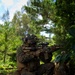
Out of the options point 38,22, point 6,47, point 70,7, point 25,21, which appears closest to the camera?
point 70,7

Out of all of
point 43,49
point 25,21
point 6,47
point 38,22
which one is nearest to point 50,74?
point 43,49

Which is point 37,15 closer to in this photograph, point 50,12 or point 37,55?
point 50,12

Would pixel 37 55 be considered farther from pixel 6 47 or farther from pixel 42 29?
pixel 6 47

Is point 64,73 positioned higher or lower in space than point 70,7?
lower

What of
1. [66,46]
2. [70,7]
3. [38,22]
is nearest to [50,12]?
[38,22]

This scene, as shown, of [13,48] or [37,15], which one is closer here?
[37,15]

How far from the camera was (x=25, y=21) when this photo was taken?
36719 millimetres

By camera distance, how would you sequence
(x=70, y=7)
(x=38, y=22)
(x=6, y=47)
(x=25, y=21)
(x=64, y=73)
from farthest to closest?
(x=25, y=21)
(x=6, y=47)
(x=38, y=22)
(x=70, y=7)
(x=64, y=73)

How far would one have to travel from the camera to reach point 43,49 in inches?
219

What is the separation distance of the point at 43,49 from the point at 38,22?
8029 mm

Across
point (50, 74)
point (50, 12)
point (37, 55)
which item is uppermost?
point (50, 12)

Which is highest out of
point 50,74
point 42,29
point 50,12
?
point 50,12

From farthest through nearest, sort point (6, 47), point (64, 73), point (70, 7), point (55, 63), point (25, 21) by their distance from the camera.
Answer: point (25, 21), point (6, 47), point (70, 7), point (55, 63), point (64, 73)

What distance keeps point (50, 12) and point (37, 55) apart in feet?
23.4
